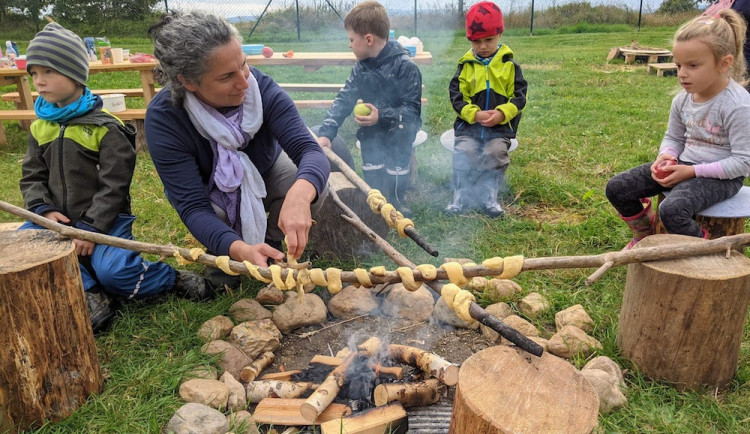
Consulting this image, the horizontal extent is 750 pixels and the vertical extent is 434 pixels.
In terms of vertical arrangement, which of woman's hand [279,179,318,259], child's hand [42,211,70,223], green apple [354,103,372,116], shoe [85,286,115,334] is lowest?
shoe [85,286,115,334]

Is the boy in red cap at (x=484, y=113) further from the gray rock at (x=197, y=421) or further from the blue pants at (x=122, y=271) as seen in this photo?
the gray rock at (x=197, y=421)

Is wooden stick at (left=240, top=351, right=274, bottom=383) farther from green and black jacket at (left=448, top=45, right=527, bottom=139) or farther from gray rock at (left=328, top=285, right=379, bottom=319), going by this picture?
green and black jacket at (left=448, top=45, right=527, bottom=139)

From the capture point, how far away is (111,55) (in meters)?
7.39

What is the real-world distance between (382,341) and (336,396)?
0.42 metres

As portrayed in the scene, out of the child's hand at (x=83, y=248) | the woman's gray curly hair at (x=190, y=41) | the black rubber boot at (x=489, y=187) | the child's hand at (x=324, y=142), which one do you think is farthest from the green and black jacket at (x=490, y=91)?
the child's hand at (x=83, y=248)

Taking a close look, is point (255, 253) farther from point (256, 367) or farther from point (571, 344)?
point (571, 344)

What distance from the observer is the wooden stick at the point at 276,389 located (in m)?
2.29

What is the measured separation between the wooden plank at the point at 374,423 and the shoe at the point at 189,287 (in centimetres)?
139

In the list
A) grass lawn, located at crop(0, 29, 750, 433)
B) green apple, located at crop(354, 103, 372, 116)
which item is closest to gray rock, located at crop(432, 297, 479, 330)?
grass lawn, located at crop(0, 29, 750, 433)

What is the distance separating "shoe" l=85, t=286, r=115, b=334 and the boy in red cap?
256cm

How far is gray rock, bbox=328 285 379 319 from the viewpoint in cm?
299

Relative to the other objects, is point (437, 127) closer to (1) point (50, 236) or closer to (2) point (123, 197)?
(2) point (123, 197)

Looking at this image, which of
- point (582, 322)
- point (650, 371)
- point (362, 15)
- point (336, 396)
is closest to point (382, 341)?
point (336, 396)

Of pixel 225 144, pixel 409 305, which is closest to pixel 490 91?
pixel 409 305
